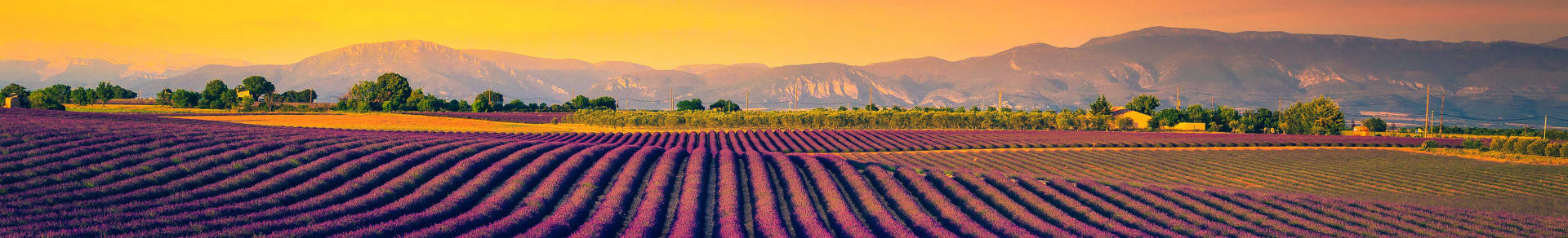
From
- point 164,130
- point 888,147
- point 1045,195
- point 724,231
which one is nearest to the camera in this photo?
point 724,231

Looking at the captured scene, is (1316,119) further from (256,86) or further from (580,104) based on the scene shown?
(256,86)

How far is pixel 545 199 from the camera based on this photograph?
54.5ft

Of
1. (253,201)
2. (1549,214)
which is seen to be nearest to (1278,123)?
(1549,214)

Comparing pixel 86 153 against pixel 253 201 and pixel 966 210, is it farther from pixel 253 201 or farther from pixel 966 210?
pixel 966 210

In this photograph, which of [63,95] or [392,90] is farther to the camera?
[392,90]

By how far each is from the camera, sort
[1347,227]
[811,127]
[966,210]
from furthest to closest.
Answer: [811,127], [966,210], [1347,227]

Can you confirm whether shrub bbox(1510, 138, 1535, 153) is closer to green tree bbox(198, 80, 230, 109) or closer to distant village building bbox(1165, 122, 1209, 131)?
distant village building bbox(1165, 122, 1209, 131)

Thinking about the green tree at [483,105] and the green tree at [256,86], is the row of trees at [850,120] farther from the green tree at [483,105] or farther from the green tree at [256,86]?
the green tree at [256,86]

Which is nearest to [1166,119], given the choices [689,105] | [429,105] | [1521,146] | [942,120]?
[942,120]

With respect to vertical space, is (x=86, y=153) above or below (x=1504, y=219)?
above

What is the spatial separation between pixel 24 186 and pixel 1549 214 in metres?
39.1

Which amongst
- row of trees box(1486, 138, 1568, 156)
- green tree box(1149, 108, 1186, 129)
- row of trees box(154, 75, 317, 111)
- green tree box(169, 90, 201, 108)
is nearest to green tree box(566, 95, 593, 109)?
row of trees box(154, 75, 317, 111)

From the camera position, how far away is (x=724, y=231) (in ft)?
43.2

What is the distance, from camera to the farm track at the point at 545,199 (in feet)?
40.2
